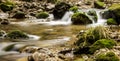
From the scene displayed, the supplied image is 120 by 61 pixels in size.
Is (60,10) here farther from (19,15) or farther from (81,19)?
(81,19)

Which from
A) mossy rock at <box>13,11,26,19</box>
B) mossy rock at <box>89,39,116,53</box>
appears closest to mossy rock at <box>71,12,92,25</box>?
mossy rock at <box>13,11,26,19</box>

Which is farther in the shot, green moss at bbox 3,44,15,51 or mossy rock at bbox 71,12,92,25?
mossy rock at bbox 71,12,92,25

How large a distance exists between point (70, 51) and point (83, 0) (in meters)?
32.8

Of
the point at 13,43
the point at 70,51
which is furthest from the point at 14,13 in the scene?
the point at 70,51

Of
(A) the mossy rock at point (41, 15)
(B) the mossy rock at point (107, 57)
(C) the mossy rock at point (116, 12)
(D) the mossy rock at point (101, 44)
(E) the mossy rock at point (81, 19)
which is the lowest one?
(A) the mossy rock at point (41, 15)

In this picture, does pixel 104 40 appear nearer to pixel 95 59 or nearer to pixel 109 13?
pixel 95 59

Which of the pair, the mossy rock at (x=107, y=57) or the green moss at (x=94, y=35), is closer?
the mossy rock at (x=107, y=57)

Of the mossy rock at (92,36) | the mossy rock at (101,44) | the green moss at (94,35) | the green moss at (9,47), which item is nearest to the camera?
the mossy rock at (101,44)

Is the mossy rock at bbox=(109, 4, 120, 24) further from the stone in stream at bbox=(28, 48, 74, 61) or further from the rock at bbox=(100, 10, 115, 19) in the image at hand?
the stone in stream at bbox=(28, 48, 74, 61)

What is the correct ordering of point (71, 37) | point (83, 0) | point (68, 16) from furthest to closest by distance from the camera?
1. point (83, 0)
2. point (68, 16)
3. point (71, 37)

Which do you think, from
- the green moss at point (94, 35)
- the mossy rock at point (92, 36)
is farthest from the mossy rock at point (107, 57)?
the green moss at point (94, 35)

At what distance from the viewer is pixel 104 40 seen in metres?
14.6

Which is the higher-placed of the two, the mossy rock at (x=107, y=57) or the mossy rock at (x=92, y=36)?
the mossy rock at (x=107, y=57)

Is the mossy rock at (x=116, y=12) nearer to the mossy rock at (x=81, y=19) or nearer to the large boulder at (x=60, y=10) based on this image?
the mossy rock at (x=81, y=19)
